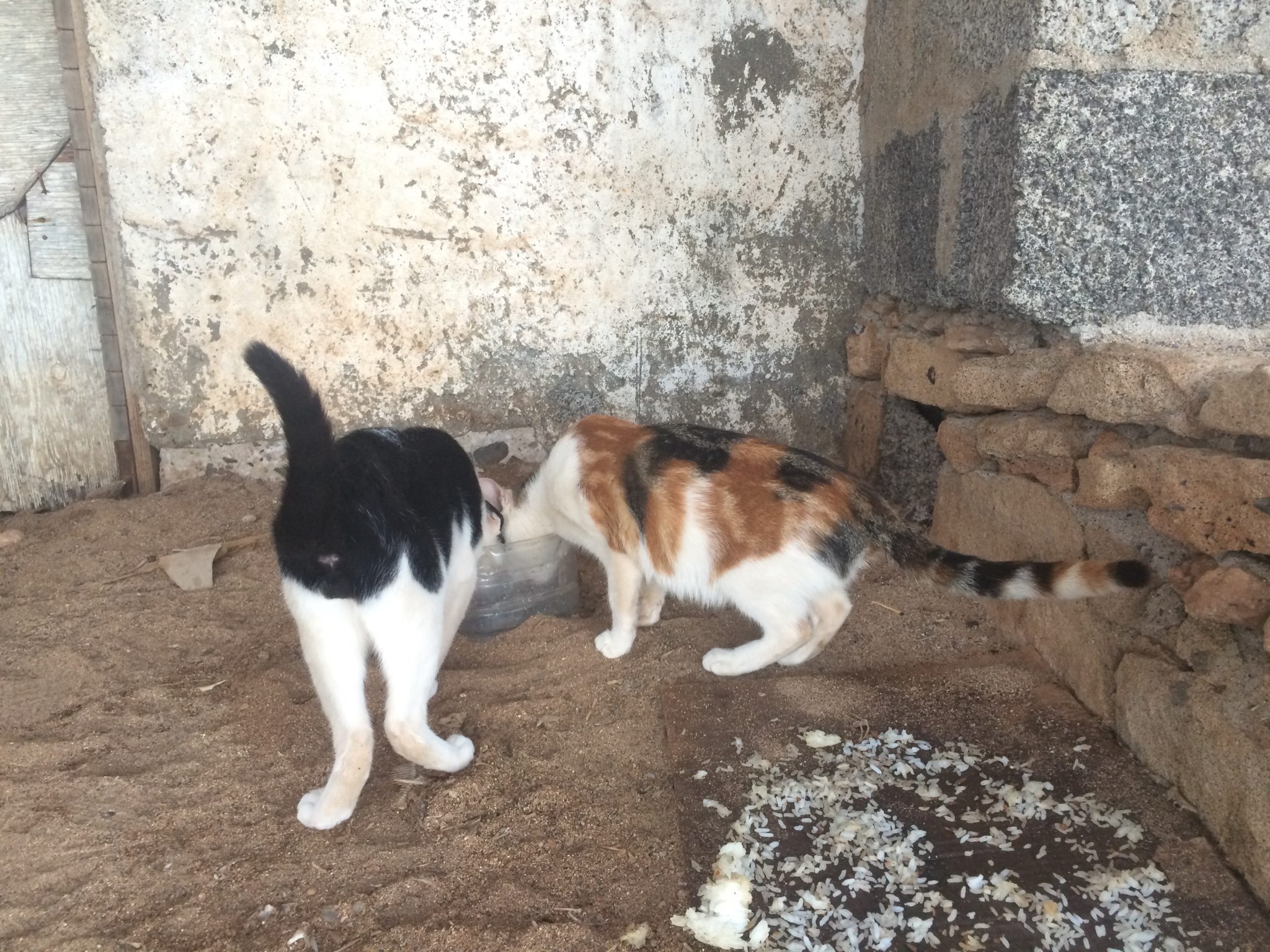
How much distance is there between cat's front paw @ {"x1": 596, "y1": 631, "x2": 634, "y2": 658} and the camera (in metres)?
2.86

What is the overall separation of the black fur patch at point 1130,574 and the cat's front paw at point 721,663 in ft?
3.64

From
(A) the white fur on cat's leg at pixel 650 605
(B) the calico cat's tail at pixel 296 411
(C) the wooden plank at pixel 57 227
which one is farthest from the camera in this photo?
(C) the wooden plank at pixel 57 227

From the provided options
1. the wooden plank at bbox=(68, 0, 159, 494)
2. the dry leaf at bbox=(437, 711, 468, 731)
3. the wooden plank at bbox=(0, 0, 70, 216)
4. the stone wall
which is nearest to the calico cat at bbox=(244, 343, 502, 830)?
the dry leaf at bbox=(437, 711, 468, 731)

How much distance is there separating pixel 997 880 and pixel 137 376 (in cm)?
363

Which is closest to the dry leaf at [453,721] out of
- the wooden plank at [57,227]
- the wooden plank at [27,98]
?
the wooden plank at [57,227]

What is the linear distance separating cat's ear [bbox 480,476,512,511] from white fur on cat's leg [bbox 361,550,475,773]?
76 centimetres

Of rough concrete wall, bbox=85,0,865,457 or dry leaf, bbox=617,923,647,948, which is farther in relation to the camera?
rough concrete wall, bbox=85,0,865,457

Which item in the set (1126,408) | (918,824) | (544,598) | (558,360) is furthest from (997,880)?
(558,360)

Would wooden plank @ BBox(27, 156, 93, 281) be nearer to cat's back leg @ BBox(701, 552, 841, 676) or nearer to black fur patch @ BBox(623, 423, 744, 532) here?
black fur patch @ BBox(623, 423, 744, 532)

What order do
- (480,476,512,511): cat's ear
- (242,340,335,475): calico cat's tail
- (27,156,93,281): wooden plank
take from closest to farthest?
(242,340,335,475): calico cat's tail
(480,476,512,511): cat's ear
(27,156,93,281): wooden plank

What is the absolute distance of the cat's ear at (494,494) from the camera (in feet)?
9.83

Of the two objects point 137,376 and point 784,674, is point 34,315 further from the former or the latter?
point 784,674

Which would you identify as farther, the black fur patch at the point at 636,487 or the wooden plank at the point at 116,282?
the wooden plank at the point at 116,282

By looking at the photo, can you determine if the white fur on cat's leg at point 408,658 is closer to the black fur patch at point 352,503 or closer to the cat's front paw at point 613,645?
the black fur patch at point 352,503
